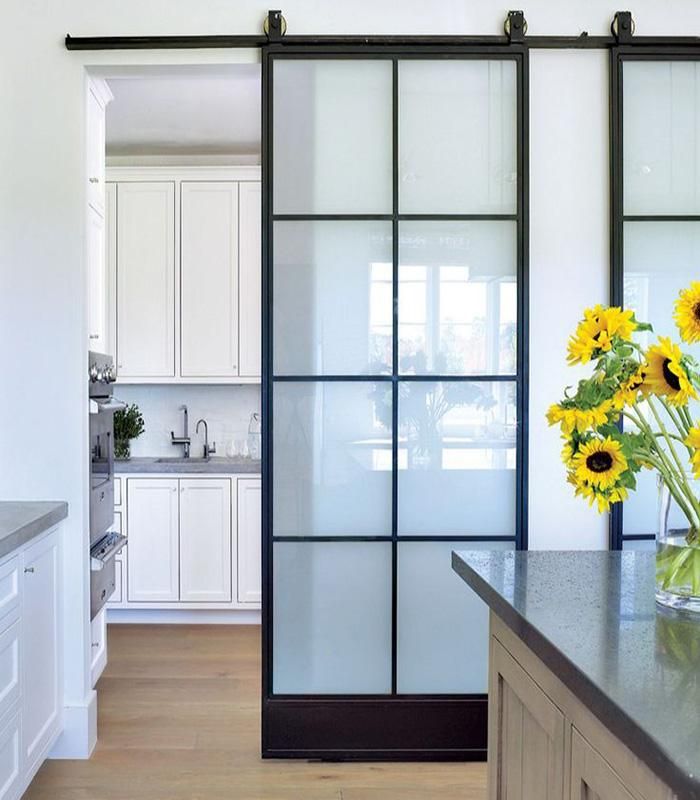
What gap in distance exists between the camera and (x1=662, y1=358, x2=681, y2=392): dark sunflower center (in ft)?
3.63

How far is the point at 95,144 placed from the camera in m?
2.73

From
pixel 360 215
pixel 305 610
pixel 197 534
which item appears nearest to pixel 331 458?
pixel 305 610

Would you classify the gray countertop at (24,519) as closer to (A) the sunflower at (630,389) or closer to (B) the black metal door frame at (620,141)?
(A) the sunflower at (630,389)

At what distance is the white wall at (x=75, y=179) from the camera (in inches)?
98.8

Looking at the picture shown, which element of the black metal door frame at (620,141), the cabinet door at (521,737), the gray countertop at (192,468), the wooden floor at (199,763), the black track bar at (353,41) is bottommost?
the wooden floor at (199,763)

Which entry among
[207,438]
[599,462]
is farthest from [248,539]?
[599,462]

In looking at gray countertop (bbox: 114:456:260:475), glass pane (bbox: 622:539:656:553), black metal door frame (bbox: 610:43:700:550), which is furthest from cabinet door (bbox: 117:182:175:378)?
glass pane (bbox: 622:539:656:553)

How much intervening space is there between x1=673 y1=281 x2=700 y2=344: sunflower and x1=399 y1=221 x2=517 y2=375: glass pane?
1479 millimetres

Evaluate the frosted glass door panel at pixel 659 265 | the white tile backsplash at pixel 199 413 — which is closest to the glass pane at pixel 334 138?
the frosted glass door panel at pixel 659 265

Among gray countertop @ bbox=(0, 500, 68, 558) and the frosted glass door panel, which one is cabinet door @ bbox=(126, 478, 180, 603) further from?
the frosted glass door panel

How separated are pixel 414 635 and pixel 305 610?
0.41m

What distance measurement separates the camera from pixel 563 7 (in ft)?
8.31

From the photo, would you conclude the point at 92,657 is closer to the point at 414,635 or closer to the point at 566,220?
the point at 414,635

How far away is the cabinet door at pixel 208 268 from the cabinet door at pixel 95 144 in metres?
1.29
